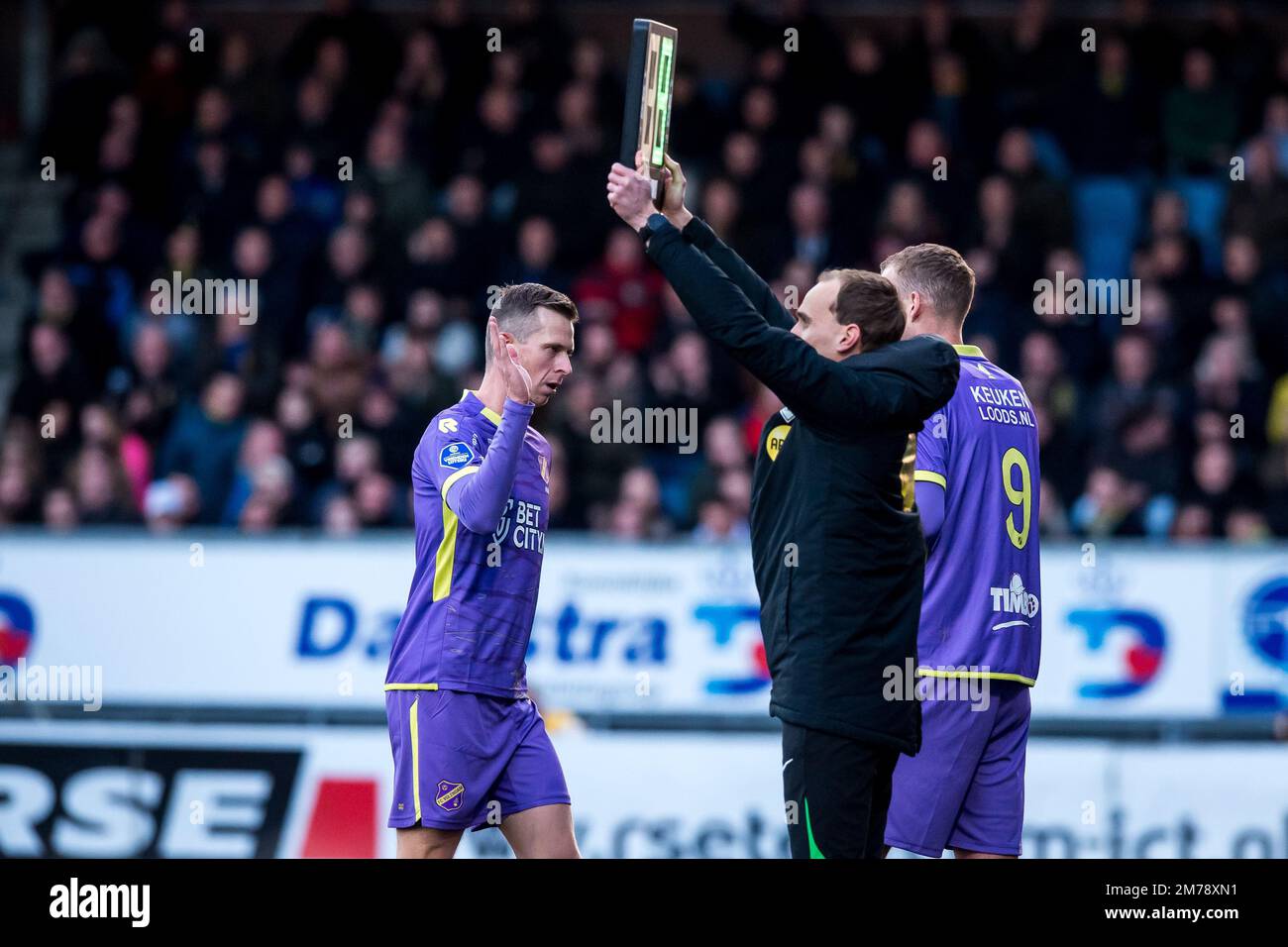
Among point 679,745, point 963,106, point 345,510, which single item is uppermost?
point 963,106

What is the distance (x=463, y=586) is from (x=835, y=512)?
1423 millimetres

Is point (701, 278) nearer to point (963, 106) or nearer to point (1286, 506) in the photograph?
point (1286, 506)

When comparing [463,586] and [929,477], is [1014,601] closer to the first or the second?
[929,477]

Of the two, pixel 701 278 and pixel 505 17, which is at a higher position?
pixel 505 17

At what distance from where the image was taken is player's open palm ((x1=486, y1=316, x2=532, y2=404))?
5.96 m

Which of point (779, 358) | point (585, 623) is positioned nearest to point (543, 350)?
point (779, 358)

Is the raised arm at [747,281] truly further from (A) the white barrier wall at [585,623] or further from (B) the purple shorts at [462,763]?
(A) the white barrier wall at [585,623]

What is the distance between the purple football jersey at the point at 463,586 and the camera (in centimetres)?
613

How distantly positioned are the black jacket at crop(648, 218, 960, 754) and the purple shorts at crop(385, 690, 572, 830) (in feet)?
3.64

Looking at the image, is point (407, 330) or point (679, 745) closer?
point (679, 745)

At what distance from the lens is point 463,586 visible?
616 centimetres
